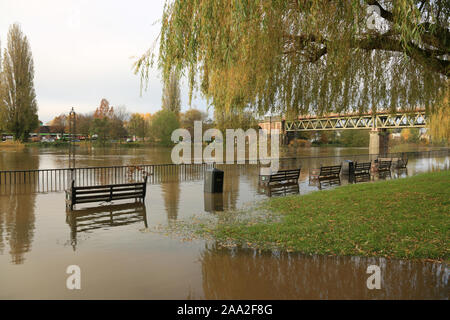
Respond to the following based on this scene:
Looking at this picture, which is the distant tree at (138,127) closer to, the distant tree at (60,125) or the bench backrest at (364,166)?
the distant tree at (60,125)

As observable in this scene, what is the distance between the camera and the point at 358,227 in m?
8.17

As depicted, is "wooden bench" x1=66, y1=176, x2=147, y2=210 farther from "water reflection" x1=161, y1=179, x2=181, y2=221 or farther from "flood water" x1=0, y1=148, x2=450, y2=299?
"flood water" x1=0, y1=148, x2=450, y2=299

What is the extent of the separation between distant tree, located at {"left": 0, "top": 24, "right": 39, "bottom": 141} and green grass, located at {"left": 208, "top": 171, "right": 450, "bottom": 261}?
5680cm

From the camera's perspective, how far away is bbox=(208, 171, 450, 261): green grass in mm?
6871

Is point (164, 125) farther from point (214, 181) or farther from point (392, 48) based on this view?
point (392, 48)

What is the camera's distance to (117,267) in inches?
240

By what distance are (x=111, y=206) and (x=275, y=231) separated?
21.4 feet

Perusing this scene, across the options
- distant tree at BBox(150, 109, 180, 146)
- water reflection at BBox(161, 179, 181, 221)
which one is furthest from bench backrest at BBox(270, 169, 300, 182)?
distant tree at BBox(150, 109, 180, 146)

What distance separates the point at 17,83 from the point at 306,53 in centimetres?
5903

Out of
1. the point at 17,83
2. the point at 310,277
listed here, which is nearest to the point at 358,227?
the point at 310,277

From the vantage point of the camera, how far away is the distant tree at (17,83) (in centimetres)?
5369

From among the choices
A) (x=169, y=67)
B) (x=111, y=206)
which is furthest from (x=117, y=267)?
(x=111, y=206)

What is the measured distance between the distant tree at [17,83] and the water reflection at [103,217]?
176 feet

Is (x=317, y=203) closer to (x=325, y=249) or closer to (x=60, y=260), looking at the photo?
(x=325, y=249)
